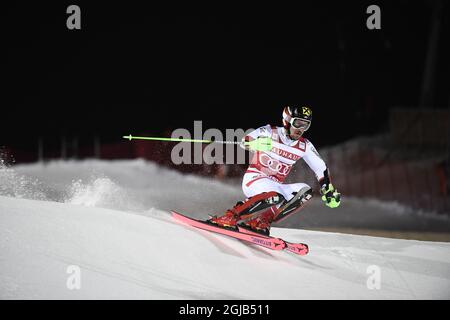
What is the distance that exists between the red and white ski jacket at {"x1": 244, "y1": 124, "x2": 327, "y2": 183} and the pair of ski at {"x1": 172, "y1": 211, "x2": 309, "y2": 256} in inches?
26.4

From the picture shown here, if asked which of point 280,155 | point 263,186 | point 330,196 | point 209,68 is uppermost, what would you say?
point 209,68

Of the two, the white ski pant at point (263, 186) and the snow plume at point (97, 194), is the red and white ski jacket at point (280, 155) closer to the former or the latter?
the white ski pant at point (263, 186)

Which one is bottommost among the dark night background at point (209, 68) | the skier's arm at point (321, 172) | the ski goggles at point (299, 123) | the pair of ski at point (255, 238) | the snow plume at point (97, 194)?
the pair of ski at point (255, 238)

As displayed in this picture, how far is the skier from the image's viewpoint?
6.11 metres

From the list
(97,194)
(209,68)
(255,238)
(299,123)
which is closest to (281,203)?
(255,238)

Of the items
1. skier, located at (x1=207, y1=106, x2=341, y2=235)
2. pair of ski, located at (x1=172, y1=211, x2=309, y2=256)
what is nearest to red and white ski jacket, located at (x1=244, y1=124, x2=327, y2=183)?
skier, located at (x1=207, y1=106, x2=341, y2=235)

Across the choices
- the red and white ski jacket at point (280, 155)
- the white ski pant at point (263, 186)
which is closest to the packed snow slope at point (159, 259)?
the white ski pant at point (263, 186)

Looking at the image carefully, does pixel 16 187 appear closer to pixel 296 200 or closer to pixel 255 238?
pixel 255 238

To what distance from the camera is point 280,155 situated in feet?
20.2

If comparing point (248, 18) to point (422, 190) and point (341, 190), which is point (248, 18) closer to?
point (341, 190)

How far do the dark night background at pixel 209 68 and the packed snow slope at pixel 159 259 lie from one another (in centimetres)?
776

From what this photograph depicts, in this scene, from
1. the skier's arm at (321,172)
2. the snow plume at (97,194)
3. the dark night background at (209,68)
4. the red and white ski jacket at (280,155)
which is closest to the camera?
the red and white ski jacket at (280,155)

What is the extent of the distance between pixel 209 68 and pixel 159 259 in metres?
11.5

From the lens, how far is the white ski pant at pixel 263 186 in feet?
20.4
